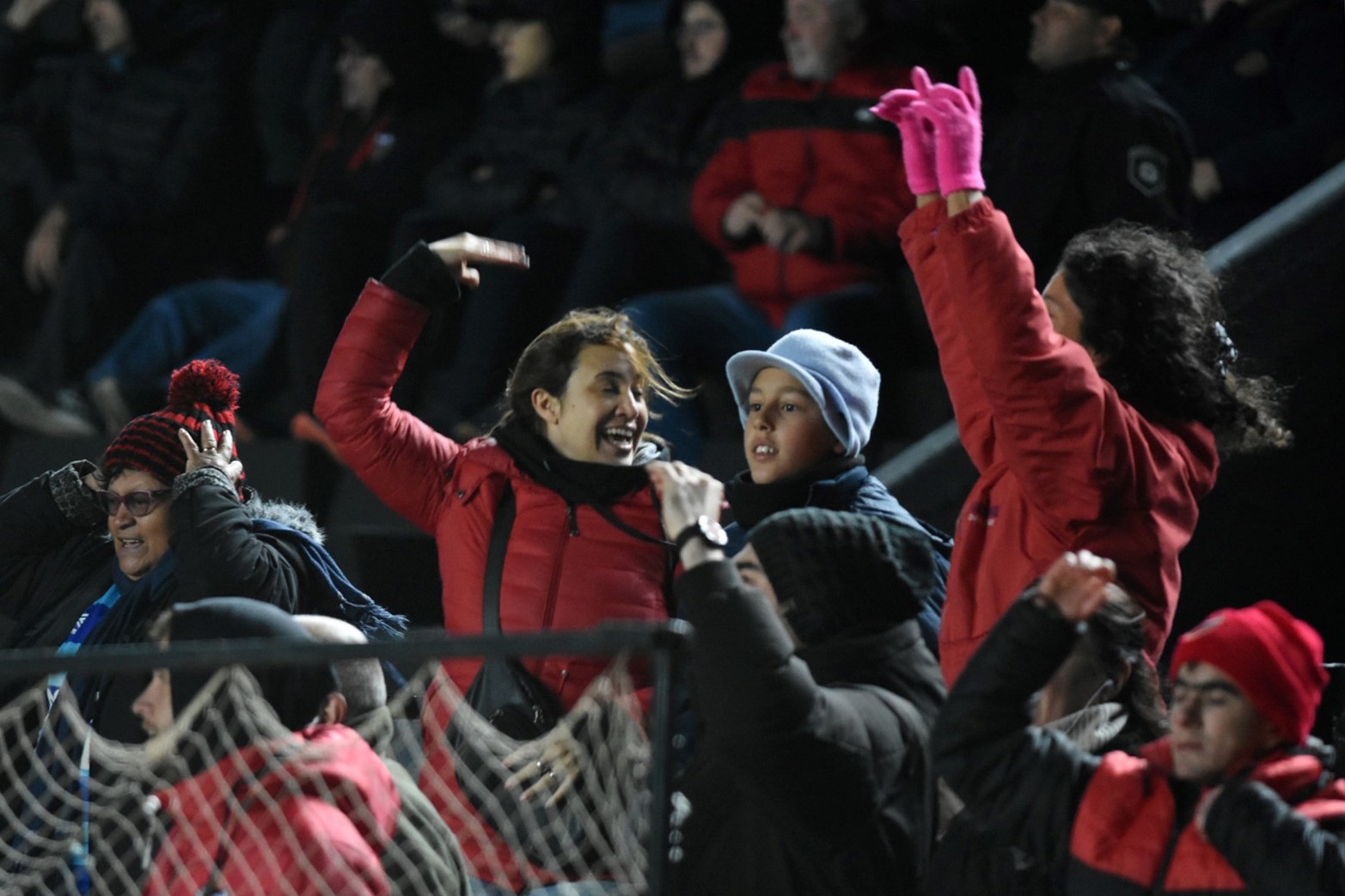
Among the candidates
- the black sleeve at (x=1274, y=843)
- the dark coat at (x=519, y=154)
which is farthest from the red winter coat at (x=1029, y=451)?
the dark coat at (x=519, y=154)

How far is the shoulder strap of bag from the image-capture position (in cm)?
336

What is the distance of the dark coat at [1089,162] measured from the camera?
4.70m

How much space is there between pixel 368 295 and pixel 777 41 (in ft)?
8.26

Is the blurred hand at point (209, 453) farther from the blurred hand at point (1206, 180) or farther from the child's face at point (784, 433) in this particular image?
the blurred hand at point (1206, 180)

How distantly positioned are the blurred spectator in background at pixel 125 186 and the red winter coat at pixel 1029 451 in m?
4.58

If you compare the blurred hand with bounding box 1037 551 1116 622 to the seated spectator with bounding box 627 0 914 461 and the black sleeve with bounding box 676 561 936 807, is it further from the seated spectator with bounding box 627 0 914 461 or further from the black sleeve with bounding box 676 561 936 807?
the seated spectator with bounding box 627 0 914 461

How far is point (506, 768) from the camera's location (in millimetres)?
3111

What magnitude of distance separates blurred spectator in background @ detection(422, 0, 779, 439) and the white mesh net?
7.54 feet

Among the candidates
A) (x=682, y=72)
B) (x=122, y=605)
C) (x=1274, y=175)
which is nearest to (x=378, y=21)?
(x=682, y=72)

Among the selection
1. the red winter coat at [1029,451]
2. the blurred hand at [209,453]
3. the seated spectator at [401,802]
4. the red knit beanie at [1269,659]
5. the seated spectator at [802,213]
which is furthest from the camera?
the seated spectator at [802,213]

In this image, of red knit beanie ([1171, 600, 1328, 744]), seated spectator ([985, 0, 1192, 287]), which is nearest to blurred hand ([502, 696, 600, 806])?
red knit beanie ([1171, 600, 1328, 744])

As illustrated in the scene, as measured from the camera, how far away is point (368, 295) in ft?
12.6

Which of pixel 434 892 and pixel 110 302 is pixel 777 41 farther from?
pixel 434 892

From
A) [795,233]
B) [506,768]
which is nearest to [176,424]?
[506,768]
